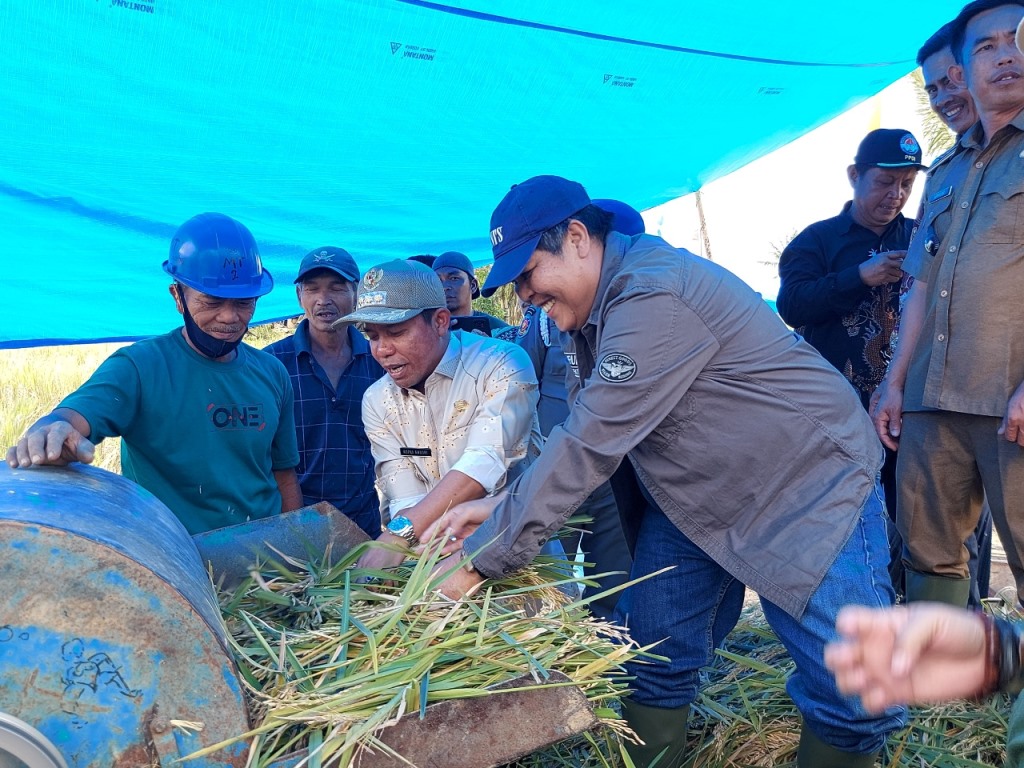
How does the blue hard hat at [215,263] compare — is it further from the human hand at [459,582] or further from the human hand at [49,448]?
the human hand at [459,582]

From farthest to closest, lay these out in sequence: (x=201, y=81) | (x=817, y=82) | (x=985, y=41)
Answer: (x=817, y=82), (x=201, y=81), (x=985, y=41)

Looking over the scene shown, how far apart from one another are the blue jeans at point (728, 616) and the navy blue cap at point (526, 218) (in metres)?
0.97

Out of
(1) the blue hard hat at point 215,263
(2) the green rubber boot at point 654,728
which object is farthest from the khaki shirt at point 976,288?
(1) the blue hard hat at point 215,263

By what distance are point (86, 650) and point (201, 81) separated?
3294 mm

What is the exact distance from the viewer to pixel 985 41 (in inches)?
124

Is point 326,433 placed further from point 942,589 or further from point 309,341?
point 942,589

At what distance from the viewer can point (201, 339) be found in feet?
11.2

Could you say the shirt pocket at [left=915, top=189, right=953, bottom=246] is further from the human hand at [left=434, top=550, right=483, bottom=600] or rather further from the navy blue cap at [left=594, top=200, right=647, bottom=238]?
the human hand at [left=434, top=550, right=483, bottom=600]

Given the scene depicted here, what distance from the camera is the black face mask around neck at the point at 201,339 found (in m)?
3.39

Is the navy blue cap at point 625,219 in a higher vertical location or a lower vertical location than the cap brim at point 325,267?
lower

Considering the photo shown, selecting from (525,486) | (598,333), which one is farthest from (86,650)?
(598,333)

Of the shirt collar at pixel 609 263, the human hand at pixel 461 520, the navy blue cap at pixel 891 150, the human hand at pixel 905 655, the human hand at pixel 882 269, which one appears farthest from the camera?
the navy blue cap at pixel 891 150

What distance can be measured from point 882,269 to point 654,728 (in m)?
2.43

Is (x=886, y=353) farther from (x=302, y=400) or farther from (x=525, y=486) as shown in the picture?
(x=302, y=400)
